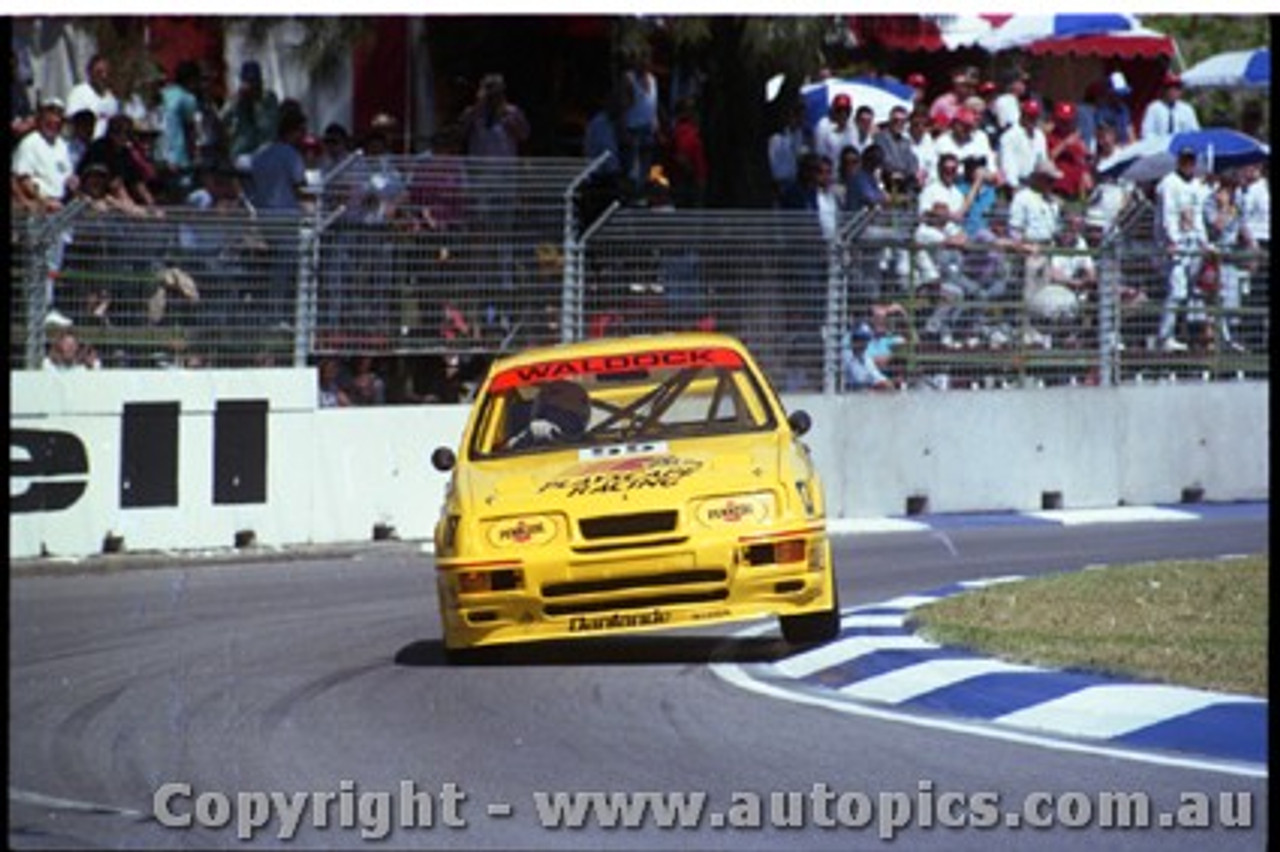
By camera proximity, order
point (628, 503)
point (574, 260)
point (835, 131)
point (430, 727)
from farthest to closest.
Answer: point (835, 131) → point (574, 260) → point (430, 727) → point (628, 503)

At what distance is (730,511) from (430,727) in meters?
0.77

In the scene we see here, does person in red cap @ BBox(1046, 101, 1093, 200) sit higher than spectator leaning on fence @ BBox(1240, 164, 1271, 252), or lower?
higher

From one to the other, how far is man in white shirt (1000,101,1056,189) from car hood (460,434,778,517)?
84 cm

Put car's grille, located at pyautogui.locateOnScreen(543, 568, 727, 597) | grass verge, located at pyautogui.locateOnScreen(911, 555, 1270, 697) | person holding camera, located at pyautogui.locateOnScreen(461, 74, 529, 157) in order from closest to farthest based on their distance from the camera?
car's grille, located at pyautogui.locateOnScreen(543, 568, 727, 597), person holding camera, located at pyautogui.locateOnScreen(461, 74, 529, 157), grass verge, located at pyautogui.locateOnScreen(911, 555, 1270, 697)

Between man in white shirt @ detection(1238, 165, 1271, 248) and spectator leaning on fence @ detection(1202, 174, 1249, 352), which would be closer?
man in white shirt @ detection(1238, 165, 1271, 248)

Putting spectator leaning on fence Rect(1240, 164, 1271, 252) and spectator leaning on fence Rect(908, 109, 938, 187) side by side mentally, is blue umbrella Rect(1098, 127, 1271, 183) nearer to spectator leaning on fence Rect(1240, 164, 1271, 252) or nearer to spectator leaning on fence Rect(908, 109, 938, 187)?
spectator leaning on fence Rect(1240, 164, 1271, 252)

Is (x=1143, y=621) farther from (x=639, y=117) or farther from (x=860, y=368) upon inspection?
(x=639, y=117)

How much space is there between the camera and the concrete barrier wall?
12.1m

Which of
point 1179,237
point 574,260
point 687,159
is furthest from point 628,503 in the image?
point 1179,237

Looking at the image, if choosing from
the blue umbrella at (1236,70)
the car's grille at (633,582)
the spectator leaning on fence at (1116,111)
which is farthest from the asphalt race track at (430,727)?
the blue umbrella at (1236,70)

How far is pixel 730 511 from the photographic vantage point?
12.0 m

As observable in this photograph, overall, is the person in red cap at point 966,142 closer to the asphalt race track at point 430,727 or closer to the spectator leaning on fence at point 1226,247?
the spectator leaning on fence at point 1226,247

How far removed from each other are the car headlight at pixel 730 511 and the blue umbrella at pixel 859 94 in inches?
33.5

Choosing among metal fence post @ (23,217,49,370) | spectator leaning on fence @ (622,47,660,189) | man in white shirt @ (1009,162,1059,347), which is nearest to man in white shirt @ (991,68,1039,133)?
man in white shirt @ (1009,162,1059,347)
